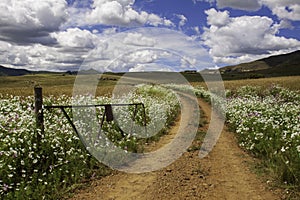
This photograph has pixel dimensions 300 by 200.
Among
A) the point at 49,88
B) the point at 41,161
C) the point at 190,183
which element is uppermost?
the point at 49,88

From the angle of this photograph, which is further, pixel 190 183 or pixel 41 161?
pixel 41 161

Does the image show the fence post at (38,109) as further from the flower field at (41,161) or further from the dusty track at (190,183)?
the dusty track at (190,183)

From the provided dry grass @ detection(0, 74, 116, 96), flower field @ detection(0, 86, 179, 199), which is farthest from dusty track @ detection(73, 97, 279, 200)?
dry grass @ detection(0, 74, 116, 96)

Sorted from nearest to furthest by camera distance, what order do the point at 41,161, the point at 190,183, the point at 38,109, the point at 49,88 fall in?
1. the point at 190,183
2. the point at 41,161
3. the point at 38,109
4. the point at 49,88

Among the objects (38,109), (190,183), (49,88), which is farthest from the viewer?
(49,88)

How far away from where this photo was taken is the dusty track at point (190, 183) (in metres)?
6.49

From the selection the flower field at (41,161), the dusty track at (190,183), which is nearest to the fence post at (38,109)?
the flower field at (41,161)

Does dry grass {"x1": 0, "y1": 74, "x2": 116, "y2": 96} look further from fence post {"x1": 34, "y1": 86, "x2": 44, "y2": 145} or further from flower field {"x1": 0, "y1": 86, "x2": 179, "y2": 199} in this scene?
flower field {"x1": 0, "y1": 86, "x2": 179, "y2": 199}

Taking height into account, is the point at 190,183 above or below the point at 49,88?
below

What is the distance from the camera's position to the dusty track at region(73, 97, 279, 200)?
6.49 metres

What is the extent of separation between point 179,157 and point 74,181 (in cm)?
341

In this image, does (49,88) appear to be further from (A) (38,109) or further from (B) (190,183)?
(B) (190,183)

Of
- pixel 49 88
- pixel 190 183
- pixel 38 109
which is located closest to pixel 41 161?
pixel 38 109

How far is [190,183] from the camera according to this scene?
708 cm
